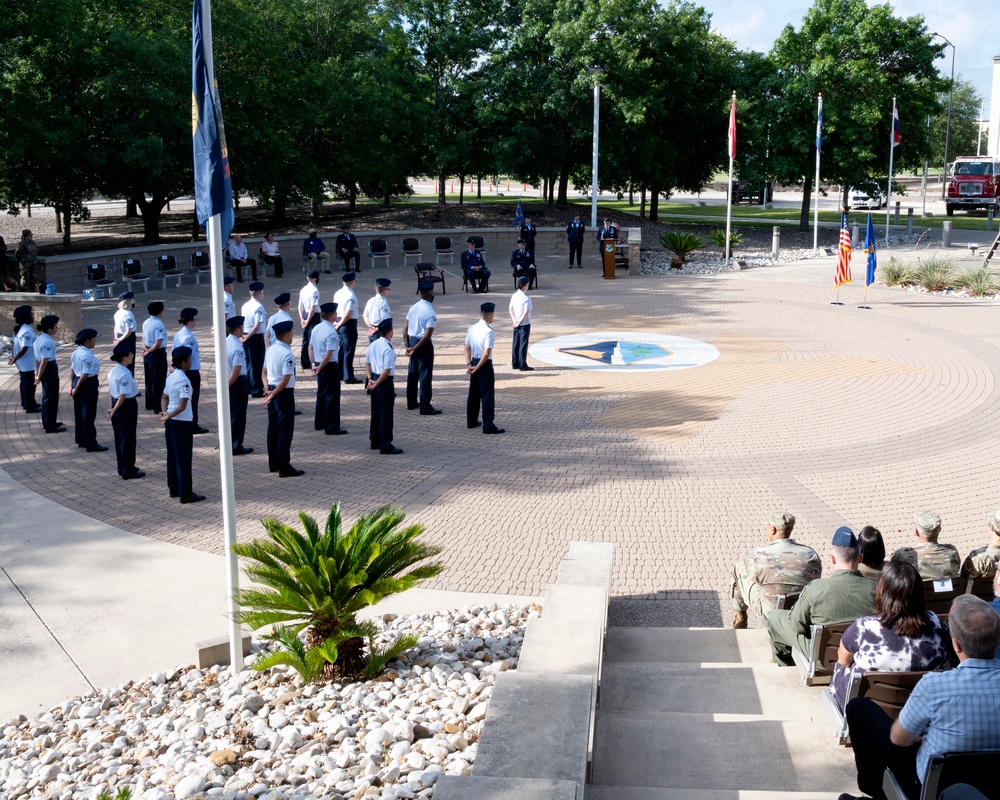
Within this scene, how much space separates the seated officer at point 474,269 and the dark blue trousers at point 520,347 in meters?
8.92

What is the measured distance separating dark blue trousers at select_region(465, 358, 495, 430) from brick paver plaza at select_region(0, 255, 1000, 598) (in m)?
0.30

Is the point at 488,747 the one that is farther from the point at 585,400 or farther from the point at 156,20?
the point at 156,20

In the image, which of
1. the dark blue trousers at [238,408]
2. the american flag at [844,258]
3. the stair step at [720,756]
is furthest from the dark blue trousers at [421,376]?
the american flag at [844,258]

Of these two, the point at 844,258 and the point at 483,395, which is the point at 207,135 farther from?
the point at 844,258

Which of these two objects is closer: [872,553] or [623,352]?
[872,553]

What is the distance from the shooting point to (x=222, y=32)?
30.8m

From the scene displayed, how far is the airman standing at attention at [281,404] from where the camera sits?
12516mm

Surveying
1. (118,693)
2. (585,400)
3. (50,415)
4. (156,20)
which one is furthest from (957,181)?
(118,693)

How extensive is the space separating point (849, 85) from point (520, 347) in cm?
2651

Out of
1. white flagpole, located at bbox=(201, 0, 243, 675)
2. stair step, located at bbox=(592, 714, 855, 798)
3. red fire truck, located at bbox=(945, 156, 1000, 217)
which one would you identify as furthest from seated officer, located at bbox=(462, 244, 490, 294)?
red fire truck, located at bbox=(945, 156, 1000, 217)

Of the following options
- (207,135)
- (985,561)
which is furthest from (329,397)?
(985,561)

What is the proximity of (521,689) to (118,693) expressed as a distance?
3546mm

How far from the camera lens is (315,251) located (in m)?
30.2

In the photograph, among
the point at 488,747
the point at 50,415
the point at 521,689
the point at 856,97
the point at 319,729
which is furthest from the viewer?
the point at 856,97
